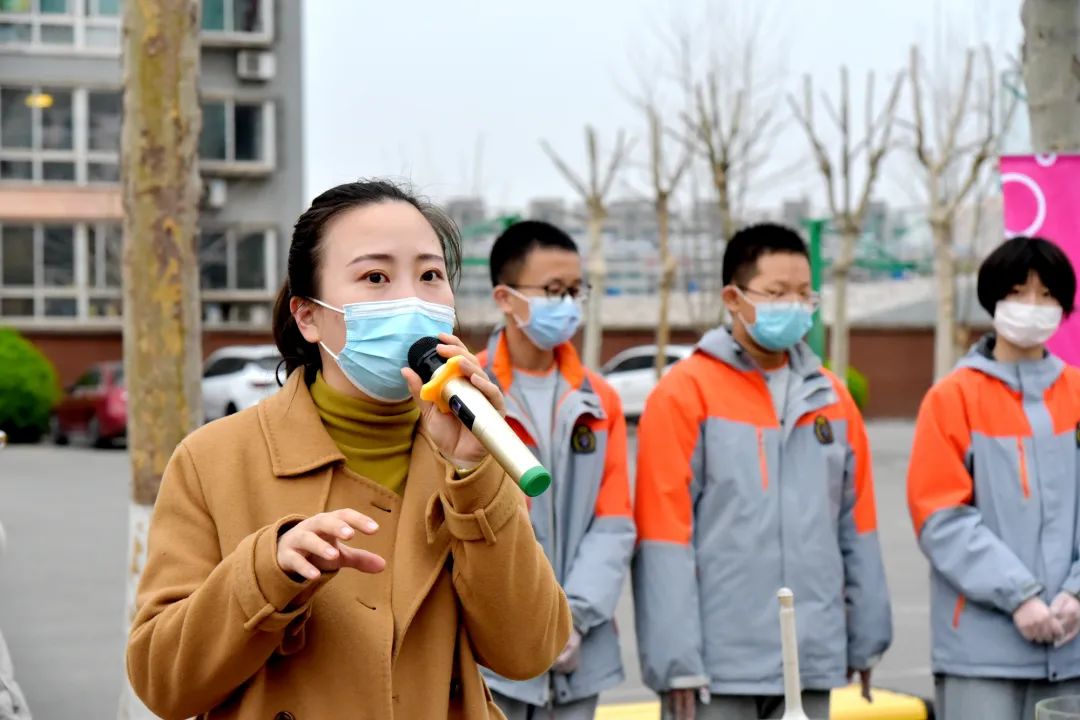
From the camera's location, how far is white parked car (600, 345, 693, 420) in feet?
93.4

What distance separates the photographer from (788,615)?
299cm

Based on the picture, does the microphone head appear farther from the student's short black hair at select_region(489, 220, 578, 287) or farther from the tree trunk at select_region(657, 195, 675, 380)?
the tree trunk at select_region(657, 195, 675, 380)

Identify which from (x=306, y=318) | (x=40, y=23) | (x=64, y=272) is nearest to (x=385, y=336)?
(x=306, y=318)

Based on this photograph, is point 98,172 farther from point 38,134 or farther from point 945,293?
point 945,293

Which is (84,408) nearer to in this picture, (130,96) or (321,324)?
(130,96)

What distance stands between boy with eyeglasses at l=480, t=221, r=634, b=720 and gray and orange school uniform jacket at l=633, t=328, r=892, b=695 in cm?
11

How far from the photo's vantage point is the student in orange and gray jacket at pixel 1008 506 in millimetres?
4605

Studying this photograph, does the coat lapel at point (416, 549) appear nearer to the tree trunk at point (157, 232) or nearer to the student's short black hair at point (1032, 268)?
the student's short black hair at point (1032, 268)

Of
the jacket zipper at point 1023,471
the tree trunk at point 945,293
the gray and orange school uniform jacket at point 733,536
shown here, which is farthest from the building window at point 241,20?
the jacket zipper at point 1023,471

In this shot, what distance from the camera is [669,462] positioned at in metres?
4.62

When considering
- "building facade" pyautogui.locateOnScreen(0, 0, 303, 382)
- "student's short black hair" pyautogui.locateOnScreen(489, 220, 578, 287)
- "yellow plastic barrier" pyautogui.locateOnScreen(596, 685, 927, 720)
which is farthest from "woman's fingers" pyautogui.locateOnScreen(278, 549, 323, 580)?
"building facade" pyautogui.locateOnScreen(0, 0, 303, 382)

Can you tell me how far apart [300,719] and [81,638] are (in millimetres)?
7580

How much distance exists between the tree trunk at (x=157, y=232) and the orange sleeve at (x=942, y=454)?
2.55 metres

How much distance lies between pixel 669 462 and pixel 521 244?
3.00ft
